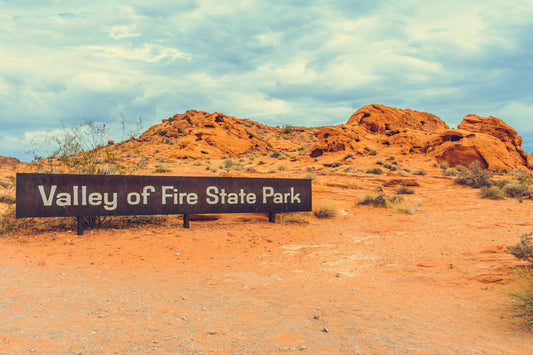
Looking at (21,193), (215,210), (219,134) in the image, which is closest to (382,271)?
(215,210)

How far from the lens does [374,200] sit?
15258 millimetres

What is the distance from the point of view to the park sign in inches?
363

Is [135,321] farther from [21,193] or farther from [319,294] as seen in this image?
[21,193]

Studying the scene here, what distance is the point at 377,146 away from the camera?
35.5 metres

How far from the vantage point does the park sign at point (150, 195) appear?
9219 mm

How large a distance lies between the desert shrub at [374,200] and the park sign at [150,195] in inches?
138

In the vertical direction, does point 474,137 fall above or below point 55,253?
above

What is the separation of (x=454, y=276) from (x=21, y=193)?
32.4ft

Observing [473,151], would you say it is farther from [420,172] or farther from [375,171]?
[375,171]

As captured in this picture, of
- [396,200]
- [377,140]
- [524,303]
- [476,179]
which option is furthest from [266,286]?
[377,140]

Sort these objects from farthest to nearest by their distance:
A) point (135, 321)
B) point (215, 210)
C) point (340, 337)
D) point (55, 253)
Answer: point (215, 210), point (55, 253), point (135, 321), point (340, 337)

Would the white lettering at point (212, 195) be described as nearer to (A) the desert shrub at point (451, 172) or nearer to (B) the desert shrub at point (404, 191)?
(B) the desert shrub at point (404, 191)

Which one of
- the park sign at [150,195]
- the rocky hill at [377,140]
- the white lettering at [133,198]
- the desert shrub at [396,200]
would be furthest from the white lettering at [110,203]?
the rocky hill at [377,140]

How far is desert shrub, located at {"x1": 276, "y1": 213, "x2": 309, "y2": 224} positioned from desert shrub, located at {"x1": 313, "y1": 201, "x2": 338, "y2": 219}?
0.76 metres
